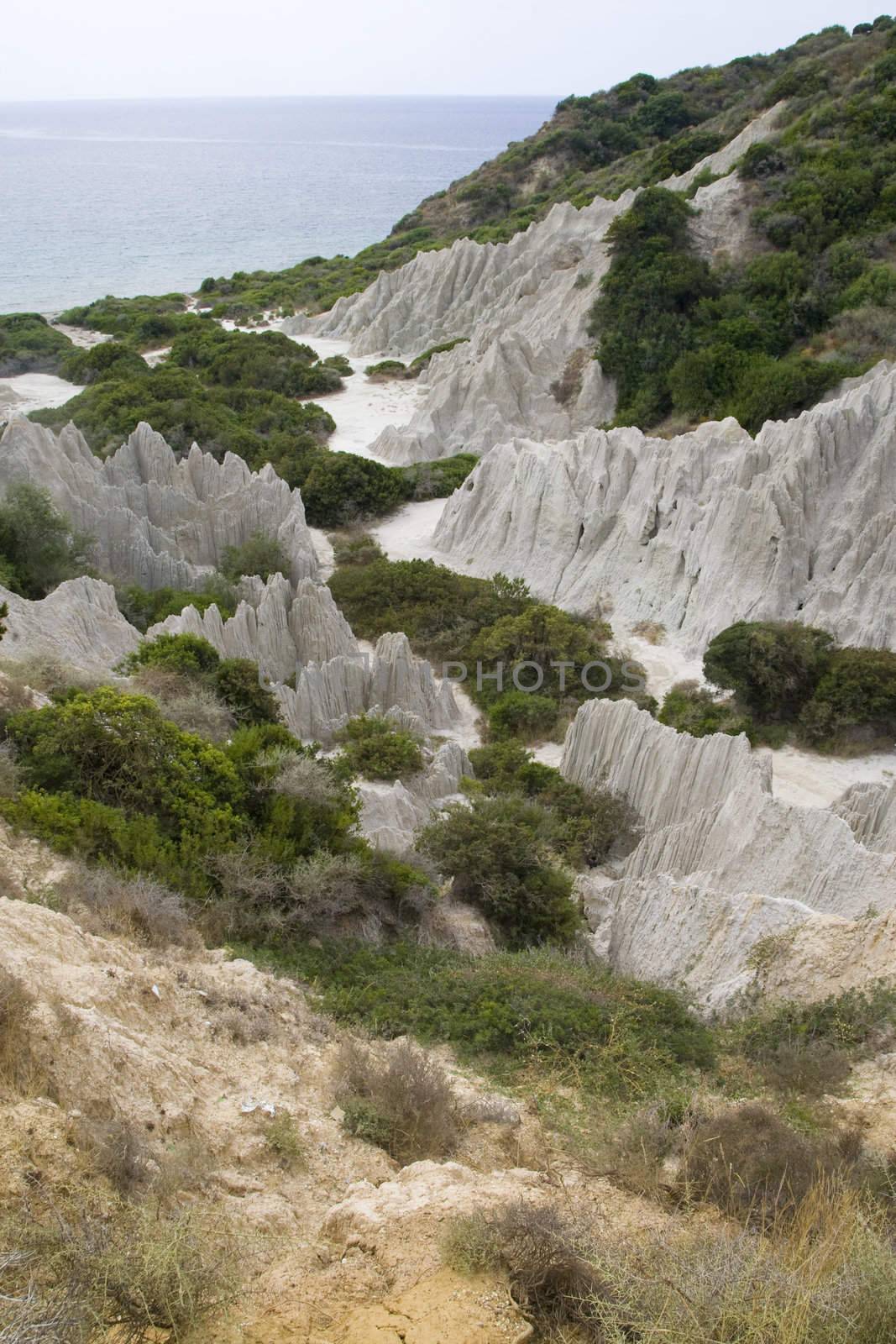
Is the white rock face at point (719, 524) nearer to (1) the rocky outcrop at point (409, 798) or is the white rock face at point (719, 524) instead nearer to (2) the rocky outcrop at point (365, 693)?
(2) the rocky outcrop at point (365, 693)

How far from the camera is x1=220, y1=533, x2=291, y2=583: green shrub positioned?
22.6 m

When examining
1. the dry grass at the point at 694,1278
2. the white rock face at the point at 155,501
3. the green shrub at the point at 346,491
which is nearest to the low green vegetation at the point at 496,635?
the white rock face at the point at 155,501

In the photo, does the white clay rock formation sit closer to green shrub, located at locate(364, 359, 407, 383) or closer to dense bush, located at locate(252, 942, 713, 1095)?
green shrub, located at locate(364, 359, 407, 383)

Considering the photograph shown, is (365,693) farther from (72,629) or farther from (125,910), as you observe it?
(125,910)

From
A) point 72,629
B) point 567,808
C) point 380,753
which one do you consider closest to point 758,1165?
point 567,808

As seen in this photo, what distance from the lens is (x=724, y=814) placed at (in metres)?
13.0

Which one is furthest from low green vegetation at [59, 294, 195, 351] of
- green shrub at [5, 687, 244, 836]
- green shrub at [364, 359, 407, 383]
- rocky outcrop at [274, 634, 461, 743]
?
green shrub at [5, 687, 244, 836]

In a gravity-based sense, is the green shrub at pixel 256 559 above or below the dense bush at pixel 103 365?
below

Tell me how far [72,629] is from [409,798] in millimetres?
6072

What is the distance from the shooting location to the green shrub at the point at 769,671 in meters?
18.4

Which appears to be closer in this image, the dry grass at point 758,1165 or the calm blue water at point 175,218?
the dry grass at point 758,1165

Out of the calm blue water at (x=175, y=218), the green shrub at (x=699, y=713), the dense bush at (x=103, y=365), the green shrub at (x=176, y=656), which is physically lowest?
the green shrub at (x=699, y=713)

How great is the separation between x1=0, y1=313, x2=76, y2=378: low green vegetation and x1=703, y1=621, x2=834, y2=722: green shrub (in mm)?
34348

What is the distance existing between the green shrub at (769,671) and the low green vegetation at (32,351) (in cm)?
3435
